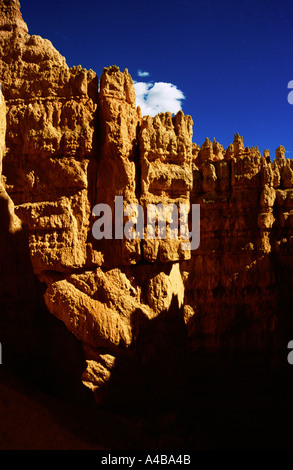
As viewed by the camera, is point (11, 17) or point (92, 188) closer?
point (92, 188)

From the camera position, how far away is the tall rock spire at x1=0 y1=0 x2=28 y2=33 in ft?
26.0

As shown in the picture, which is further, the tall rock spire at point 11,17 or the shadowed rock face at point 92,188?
the tall rock spire at point 11,17

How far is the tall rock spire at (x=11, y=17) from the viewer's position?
7.94 m

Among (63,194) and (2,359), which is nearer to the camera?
(63,194)

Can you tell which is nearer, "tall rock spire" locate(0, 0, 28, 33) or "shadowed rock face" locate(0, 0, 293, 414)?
"shadowed rock face" locate(0, 0, 293, 414)

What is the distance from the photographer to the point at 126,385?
247 inches

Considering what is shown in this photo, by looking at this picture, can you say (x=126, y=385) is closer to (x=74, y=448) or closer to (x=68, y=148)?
Result: (x=74, y=448)

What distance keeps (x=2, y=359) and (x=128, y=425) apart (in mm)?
4162

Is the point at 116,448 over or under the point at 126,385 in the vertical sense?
under

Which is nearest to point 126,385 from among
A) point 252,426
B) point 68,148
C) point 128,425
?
point 128,425

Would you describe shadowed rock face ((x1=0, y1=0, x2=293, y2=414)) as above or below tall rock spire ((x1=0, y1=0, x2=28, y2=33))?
below

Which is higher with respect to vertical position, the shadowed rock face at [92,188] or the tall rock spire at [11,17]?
the tall rock spire at [11,17]

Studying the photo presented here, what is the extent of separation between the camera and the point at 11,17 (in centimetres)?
820

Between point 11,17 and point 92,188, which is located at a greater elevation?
point 11,17
